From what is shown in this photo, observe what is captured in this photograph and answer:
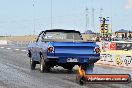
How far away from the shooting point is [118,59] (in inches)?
918

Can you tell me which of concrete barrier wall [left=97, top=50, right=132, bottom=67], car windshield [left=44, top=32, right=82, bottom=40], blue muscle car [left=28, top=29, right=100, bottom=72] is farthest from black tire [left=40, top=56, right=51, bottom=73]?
concrete barrier wall [left=97, top=50, right=132, bottom=67]

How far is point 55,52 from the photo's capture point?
1592 centimetres

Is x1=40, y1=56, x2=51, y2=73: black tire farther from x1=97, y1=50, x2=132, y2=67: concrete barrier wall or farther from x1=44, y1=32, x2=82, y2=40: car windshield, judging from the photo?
x1=97, y1=50, x2=132, y2=67: concrete barrier wall

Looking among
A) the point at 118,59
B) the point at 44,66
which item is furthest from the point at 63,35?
the point at 118,59

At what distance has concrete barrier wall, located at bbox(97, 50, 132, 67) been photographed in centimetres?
2229

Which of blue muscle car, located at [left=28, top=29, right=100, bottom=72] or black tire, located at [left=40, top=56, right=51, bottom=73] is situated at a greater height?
blue muscle car, located at [left=28, top=29, right=100, bottom=72]

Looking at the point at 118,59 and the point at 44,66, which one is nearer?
the point at 44,66

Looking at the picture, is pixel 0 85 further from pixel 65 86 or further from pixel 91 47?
pixel 91 47

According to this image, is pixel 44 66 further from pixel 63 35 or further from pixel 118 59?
pixel 118 59

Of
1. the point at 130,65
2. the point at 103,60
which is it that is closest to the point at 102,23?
the point at 103,60

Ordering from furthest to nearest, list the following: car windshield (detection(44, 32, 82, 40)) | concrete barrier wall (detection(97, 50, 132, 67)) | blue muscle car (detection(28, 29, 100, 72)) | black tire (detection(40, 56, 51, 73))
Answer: concrete barrier wall (detection(97, 50, 132, 67)) < car windshield (detection(44, 32, 82, 40)) < black tire (detection(40, 56, 51, 73)) < blue muscle car (detection(28, 29, 100, 72))

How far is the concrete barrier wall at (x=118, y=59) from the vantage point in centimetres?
2229

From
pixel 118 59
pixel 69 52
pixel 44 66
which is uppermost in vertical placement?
pixel 69 52

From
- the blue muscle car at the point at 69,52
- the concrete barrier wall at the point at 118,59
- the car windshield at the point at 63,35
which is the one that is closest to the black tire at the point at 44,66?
the blue muscle car at the point at 69,52
